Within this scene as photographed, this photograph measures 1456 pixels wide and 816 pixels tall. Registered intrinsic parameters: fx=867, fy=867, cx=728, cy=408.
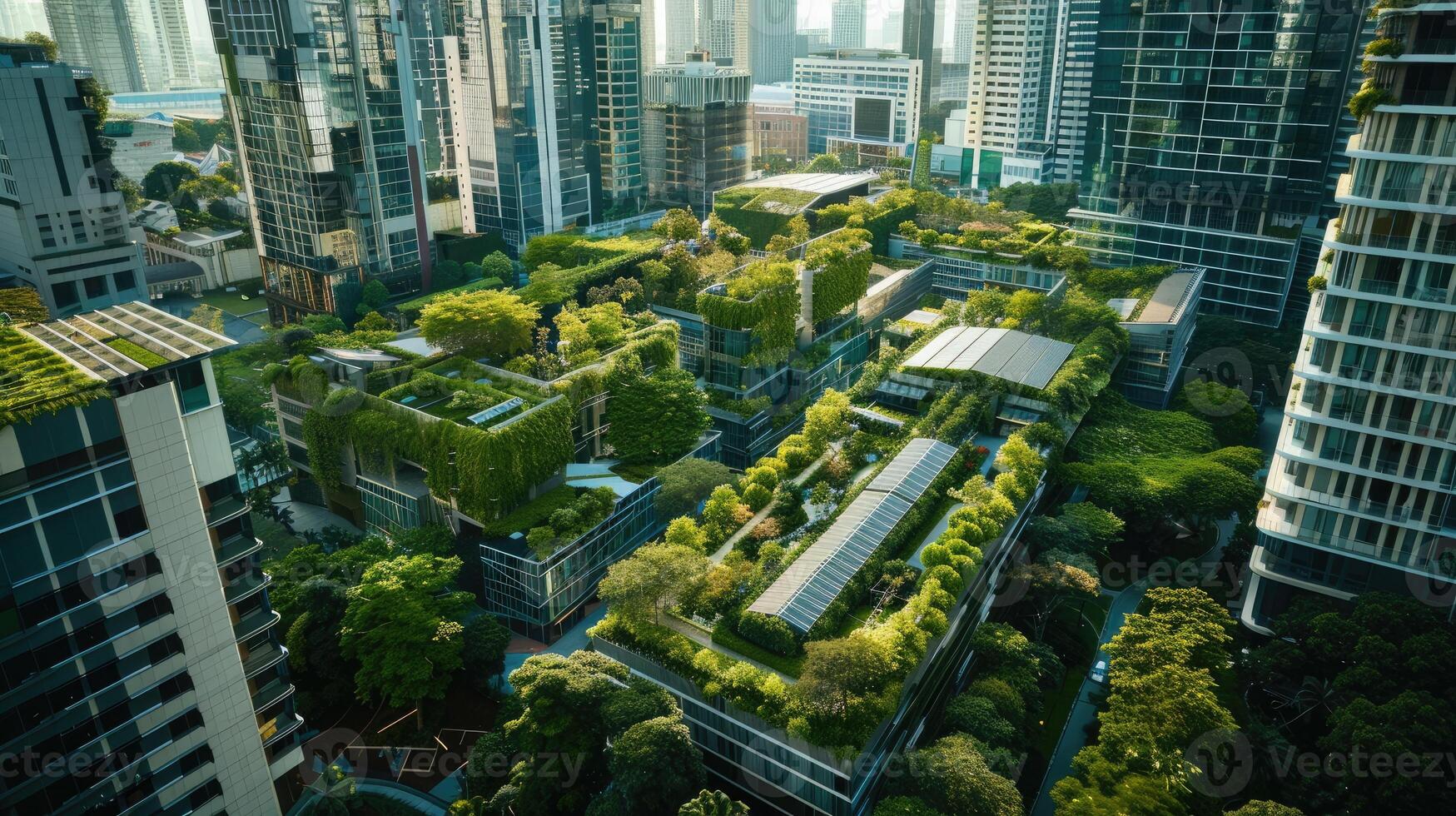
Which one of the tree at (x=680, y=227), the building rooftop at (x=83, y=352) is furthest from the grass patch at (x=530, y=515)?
the tree at (x=680, y=227)

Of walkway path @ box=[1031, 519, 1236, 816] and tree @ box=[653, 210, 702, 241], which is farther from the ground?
tree @ box=[653, 210, 702, 241]

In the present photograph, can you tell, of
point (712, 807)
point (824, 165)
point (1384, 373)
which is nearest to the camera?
point (712, 807)

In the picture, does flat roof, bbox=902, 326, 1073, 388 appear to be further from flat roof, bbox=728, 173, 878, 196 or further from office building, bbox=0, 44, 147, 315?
office building, bbox=0, 44, 147, 315

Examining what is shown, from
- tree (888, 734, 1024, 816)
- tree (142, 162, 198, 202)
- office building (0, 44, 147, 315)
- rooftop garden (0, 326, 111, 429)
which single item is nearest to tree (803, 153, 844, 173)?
tree (142, 162, 198, 202)

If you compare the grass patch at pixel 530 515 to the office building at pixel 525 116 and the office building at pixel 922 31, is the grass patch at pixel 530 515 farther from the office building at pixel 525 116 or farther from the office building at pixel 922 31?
the office building at pixel 922 31

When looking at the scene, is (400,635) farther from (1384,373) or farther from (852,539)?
(1384,373)

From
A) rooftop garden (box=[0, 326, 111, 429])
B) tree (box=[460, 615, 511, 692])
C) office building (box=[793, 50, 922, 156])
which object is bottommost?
tree (box=[460, 615, 511, 692])

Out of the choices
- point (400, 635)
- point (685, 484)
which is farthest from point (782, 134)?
point (400, 635)

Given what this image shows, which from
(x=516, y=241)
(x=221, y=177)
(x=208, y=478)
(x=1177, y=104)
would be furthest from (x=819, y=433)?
(x=221, y=177)
